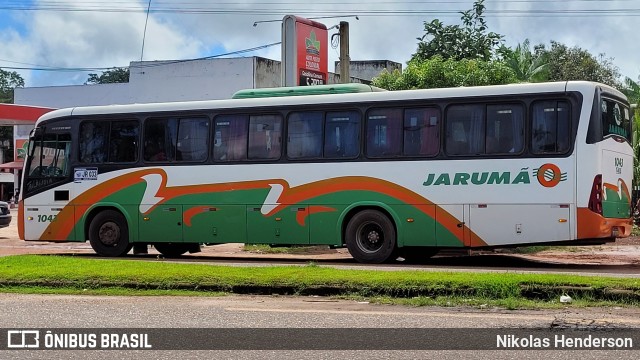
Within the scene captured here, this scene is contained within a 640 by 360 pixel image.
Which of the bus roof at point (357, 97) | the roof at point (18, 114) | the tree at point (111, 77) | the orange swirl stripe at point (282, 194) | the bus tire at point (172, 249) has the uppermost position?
the tree at point (111, 77)

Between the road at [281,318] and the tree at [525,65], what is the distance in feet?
101

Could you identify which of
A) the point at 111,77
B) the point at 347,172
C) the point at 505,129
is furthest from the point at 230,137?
the point at 111,77

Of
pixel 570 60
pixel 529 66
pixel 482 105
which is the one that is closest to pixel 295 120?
pixel 482 105

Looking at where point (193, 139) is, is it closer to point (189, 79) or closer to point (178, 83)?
point (189, 79)

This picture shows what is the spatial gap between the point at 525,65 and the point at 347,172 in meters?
27.6

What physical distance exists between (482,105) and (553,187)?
6.23 feet

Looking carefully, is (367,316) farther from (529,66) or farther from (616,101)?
(529,66)

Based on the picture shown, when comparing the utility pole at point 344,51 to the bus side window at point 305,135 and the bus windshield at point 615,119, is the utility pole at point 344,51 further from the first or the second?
the bus windshield at point 615,119

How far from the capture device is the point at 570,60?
60750 mm

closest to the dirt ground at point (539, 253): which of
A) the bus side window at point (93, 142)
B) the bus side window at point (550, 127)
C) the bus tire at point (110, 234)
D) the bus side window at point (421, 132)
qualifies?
the bus tire at point (110, 234)

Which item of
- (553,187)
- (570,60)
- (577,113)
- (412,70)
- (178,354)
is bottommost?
(178,354)

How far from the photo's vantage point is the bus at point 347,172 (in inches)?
623

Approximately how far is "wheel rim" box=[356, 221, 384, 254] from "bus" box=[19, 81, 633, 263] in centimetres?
3

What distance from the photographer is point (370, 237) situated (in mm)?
17281
